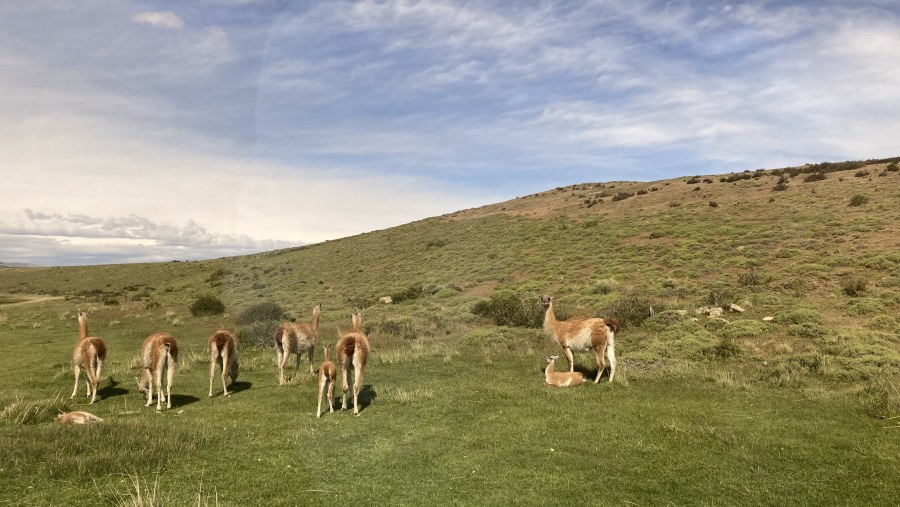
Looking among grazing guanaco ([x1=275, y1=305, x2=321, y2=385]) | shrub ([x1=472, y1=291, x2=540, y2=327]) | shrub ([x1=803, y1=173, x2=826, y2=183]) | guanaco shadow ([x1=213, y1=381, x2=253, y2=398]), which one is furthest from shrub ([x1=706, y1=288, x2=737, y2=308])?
shrub ([x1=803, y1=173, x2=826, y2=183])

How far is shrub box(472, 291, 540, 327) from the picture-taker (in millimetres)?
23828

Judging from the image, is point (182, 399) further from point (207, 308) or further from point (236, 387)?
point (207, 308)

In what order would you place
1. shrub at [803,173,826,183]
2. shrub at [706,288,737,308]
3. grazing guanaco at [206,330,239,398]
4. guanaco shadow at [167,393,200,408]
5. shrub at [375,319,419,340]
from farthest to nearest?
shrub at [803,173,826,183] → shrub at [375,319,419,340] → shrub at [706,288,737,308] → grazing guanaco at [206,330,239,398] → guanaco shadow at [167,393,200,408]

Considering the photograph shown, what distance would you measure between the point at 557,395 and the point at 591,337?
8.30 ft

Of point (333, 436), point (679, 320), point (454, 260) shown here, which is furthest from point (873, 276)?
point (454, 260)

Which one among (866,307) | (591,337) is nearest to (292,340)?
(591,337)

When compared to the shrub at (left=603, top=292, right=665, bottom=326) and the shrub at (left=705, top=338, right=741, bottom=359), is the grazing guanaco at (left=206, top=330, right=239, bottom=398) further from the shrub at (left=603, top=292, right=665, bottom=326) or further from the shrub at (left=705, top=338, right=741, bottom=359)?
the shrub at (left=603, top=292, right=665, bottom=326)

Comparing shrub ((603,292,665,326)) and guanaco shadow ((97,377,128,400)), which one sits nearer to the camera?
guanaco shadow ((97,377,128,400))

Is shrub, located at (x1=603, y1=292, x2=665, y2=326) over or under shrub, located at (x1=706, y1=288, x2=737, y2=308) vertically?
under

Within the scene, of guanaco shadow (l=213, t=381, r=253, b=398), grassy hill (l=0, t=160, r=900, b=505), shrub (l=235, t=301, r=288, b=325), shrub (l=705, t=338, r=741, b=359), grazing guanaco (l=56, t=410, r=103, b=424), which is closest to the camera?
grassy hill (l=0, t=160, r=900, b=505)

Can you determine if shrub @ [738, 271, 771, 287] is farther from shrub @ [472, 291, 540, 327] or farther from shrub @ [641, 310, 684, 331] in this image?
shrub @ [472, 291, 540, 327]

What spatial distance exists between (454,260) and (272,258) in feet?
124

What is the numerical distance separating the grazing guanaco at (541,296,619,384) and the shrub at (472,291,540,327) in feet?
29.1

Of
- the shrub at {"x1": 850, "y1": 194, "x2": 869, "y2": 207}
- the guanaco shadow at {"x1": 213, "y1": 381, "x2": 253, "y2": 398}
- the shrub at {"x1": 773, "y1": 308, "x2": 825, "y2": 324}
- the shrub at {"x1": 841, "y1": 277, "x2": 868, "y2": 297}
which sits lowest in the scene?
the guanaco shadow at {"x1": 213, "y1": 381, "x2": 253, "y2": 398}
